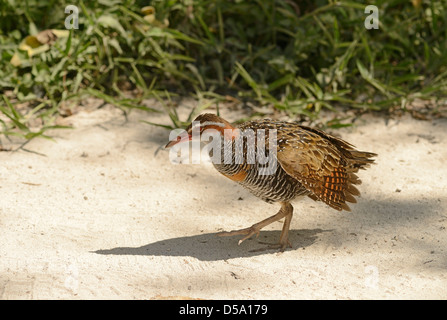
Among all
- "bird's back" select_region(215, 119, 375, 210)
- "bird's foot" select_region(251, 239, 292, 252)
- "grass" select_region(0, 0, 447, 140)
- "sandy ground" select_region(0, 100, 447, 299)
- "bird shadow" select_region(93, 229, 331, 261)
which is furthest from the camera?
"grass" select_region(0, 0, 447, 140)

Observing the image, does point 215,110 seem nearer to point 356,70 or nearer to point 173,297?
point 356,70

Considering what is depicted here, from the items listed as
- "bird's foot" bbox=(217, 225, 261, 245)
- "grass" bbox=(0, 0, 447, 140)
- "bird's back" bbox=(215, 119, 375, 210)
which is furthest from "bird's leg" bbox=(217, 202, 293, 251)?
"grass" bbox=(0, 0, 447, 140)

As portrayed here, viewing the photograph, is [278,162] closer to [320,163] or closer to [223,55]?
[320,163]

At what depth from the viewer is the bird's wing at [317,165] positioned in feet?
13.7

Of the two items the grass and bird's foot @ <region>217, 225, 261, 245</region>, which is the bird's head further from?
the grass

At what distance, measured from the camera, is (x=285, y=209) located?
452 centimetres

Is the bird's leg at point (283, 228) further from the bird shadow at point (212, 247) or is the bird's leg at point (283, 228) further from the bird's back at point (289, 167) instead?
the bird's back at point (289, 167)

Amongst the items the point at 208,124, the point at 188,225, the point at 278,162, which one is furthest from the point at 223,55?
the point at 278,162

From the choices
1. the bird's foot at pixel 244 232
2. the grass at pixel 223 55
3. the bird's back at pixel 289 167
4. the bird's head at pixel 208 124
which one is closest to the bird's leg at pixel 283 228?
the bird's foot at pixel 244 232

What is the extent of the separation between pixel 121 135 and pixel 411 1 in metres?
3.22

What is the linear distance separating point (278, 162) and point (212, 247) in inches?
28.0

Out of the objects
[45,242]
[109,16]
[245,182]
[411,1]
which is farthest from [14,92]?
[411,1]

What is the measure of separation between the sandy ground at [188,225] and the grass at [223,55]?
400 mm

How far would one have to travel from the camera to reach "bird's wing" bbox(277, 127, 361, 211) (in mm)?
4180
